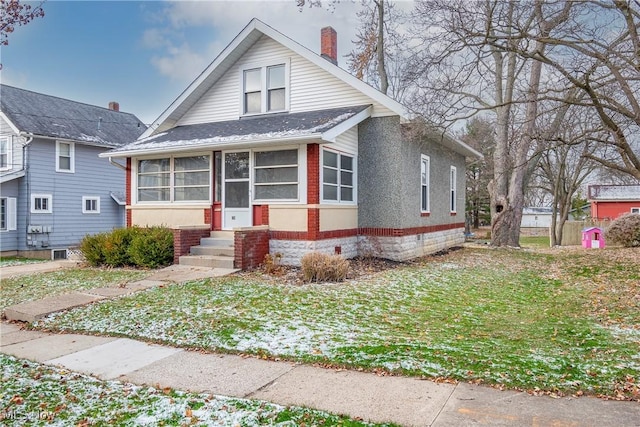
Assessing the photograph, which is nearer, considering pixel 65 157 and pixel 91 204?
pixel 65 157

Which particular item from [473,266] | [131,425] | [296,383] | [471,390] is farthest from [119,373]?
[473,266]

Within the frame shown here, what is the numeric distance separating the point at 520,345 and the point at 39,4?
7.63 meters

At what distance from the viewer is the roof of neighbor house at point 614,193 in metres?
39.3

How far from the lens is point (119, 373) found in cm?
477

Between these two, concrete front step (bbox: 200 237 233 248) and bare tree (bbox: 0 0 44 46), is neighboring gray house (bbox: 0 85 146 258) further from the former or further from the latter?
bare tree (bbox: 0 0 44 46)

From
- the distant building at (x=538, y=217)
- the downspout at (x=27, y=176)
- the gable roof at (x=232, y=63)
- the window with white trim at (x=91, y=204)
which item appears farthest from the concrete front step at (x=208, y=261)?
the distant building at (x=538, y=217)

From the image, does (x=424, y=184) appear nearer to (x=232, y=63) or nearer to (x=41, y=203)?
(x=232, y=63)

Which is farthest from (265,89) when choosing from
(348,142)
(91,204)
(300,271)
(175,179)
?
(91,204)

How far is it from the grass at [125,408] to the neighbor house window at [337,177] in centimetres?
823

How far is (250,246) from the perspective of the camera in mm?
11148

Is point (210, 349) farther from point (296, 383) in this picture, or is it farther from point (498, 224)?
point (498, 224)

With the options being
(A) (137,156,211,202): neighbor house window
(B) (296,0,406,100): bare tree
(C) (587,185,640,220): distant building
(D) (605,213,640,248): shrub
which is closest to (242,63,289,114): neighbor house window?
(A) (137,156,211,202): neighbor house window

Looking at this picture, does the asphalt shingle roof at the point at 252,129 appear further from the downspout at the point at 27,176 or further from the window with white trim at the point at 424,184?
the downspout at the point at 27,176

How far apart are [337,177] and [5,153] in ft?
58.4
